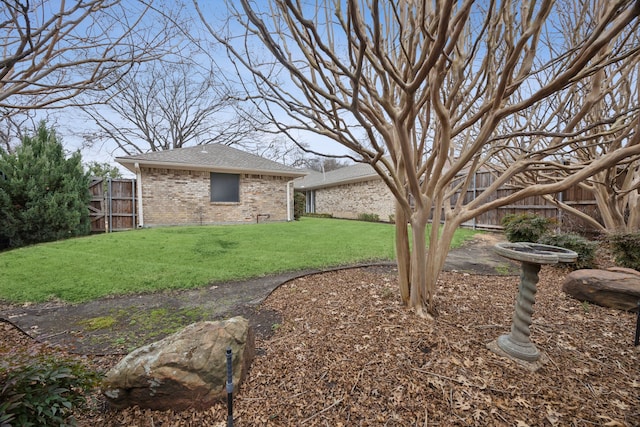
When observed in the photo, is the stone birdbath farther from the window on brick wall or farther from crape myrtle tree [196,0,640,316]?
the window on brick wall

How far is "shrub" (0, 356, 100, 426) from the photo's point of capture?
122 cm

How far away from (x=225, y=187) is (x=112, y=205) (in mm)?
4454

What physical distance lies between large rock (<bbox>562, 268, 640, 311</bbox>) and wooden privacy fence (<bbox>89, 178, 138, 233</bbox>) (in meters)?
13.5

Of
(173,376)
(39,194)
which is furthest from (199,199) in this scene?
(173,376)

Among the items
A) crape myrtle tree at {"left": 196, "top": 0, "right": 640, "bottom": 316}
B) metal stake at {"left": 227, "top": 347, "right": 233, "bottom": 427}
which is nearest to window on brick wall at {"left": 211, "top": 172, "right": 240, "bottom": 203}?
crape myrtle tree at {"left": 196, "top": 0, "right": 640, "bottom": 316}

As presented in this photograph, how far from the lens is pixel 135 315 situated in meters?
3.27

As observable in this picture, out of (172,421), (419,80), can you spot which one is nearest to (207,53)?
(419,80)

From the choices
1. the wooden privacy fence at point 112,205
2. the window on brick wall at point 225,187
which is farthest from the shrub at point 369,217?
the wooden privacy fence at point 112,205

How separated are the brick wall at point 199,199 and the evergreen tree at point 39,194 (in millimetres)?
2596

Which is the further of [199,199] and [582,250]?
[199,199]

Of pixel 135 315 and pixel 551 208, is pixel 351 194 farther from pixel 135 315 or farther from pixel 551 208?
pixel 135 315

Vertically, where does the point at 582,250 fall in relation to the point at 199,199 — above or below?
below

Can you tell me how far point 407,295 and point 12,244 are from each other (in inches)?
427

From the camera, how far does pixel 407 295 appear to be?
2994 mm
